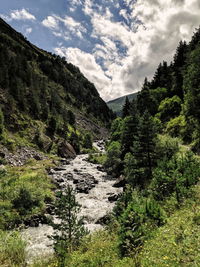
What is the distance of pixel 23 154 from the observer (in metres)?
49.4

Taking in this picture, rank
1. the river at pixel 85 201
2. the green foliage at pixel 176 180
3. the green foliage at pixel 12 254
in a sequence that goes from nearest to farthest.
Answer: the green foliage at pixel 12 254 → the green foliage at pixel 176 180 → the river at pixel 85 201

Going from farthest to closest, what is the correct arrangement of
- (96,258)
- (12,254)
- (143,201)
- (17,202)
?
(17,202), (143,201), (12,254), (96,258)

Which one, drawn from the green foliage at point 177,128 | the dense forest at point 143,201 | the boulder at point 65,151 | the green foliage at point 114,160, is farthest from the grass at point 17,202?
the boulder at point 65,151

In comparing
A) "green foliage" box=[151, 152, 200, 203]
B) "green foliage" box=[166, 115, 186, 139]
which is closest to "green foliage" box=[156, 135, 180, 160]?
"green foliage" box=[166, 115, 186, 139]

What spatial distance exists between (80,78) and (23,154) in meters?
162

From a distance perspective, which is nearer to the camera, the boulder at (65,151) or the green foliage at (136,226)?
the green foliage at (136,226)

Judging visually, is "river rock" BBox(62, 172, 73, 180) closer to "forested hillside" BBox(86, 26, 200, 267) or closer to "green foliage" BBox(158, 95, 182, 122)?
"forested hillside" BBox(86, 26, 200, 267)

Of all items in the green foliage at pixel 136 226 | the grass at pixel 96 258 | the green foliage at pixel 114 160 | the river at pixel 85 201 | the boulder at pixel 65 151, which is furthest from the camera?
the boulder at pixel 65 151

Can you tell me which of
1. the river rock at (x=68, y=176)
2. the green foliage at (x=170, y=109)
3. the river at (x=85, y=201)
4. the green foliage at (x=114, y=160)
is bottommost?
the river at (x=85, y=201)

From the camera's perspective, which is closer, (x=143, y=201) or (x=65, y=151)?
(x=143, y=201)

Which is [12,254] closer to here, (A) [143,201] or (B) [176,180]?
(A) [143,201]

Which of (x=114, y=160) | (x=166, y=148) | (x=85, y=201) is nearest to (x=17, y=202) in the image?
(x=85, y=201)

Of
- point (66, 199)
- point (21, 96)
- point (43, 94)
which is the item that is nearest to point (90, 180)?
point (66, 199)

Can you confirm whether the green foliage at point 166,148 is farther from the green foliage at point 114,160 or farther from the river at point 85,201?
the green foliage at point 114,160
